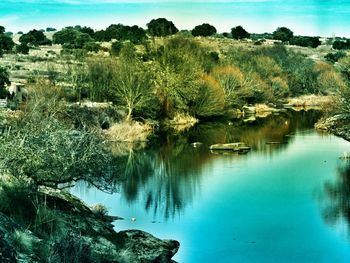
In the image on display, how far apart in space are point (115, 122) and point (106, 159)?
31418 millimetres

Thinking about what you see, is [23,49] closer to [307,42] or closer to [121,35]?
[121,35]

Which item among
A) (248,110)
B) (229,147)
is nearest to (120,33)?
(248,110)

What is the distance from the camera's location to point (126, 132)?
50.8 metres

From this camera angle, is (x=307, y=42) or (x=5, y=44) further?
(x=307, y=42)

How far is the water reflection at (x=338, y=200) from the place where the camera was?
90.6ft

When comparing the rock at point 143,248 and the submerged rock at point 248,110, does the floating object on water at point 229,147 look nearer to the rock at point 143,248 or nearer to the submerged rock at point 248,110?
the rock at point 143,248

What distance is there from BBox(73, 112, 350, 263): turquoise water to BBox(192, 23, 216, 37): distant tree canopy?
8787 cm

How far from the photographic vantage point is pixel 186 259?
866 inches

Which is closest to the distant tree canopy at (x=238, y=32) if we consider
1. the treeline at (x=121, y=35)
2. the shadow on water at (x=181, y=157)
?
the treeline at (x=121, y=35)

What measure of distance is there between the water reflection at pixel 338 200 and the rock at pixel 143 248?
343 inches

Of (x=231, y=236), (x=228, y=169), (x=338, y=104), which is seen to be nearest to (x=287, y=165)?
(x=228, y=169)

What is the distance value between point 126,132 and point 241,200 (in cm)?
2161

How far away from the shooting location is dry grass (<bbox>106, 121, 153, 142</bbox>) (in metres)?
50.2

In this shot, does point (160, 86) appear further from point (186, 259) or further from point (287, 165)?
point (186, 259)
